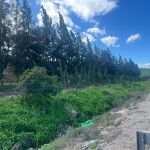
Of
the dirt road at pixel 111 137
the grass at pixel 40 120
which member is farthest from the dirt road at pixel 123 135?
the grass at pixel 40 120

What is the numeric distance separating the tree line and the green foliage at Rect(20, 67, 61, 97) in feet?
55.2

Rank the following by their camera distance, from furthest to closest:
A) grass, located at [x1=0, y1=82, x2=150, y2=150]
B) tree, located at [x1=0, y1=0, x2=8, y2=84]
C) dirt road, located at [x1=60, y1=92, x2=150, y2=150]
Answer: tree, located at [x1=0, y1=0, x2=8, y2=84] → grass, located at [x1=0, y1=82, x2=150, y2=150] → dirt road, located at [x1=60, y1=92, x2=150, y2=150]

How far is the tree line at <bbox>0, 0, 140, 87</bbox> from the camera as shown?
41656mm

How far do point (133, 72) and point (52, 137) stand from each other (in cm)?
7519

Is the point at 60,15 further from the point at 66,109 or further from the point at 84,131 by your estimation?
the point at 84,131

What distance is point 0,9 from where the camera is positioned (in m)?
40.1

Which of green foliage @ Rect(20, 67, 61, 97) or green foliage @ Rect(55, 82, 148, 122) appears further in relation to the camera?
green foliage @ Rect(55, 82, 148, 122)

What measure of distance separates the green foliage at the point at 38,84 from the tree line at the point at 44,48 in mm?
16834

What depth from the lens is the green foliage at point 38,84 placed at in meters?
20.5

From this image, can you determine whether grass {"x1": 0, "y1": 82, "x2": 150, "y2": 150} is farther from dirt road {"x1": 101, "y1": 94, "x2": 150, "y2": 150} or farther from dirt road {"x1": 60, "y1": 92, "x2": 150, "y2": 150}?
dirt road {"x1": 101, "y1": 94, "x2": 150, "y2": 150}

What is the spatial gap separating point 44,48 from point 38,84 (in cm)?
2963

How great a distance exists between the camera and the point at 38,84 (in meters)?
20.7

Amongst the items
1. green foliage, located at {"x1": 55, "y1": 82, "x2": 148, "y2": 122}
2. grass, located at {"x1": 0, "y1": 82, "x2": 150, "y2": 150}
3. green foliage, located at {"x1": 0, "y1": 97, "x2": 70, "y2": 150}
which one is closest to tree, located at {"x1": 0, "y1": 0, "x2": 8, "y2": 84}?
green foliage, located at {"x1": 55, "y1": 82, "x2": 148, "y2": 122}

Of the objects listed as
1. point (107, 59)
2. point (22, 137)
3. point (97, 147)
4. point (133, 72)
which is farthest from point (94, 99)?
point (133, 72)
